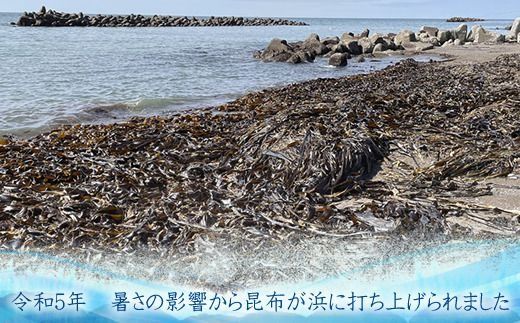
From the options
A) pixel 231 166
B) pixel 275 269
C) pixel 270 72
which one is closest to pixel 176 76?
pixel 270 72

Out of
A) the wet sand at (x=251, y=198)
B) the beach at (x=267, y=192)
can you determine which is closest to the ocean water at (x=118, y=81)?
the beach at (x=267, y=192)

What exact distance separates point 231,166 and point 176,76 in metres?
8.95

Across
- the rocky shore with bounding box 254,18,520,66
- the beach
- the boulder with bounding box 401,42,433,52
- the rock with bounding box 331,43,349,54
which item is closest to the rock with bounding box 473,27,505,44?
the rocky shore with bounding box 254,18,520,66

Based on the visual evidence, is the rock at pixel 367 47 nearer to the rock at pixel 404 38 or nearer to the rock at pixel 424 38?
the rock at pixel 404 38

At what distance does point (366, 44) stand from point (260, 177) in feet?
59.5

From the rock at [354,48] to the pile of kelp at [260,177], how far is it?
14421 mm

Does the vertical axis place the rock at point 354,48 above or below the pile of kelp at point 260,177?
above

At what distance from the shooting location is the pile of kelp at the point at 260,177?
292 cm

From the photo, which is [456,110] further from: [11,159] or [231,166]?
[11,159]

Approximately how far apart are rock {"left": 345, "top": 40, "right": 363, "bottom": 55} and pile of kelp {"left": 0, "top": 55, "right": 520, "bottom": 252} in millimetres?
14421

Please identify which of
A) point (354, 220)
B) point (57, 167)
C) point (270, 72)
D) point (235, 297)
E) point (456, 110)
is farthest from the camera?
point (270, 72)

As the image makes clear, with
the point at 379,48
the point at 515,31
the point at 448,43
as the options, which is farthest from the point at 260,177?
the point at 515,31

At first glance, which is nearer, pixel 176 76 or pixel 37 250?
pixel 37 250

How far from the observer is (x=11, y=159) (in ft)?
14.3
